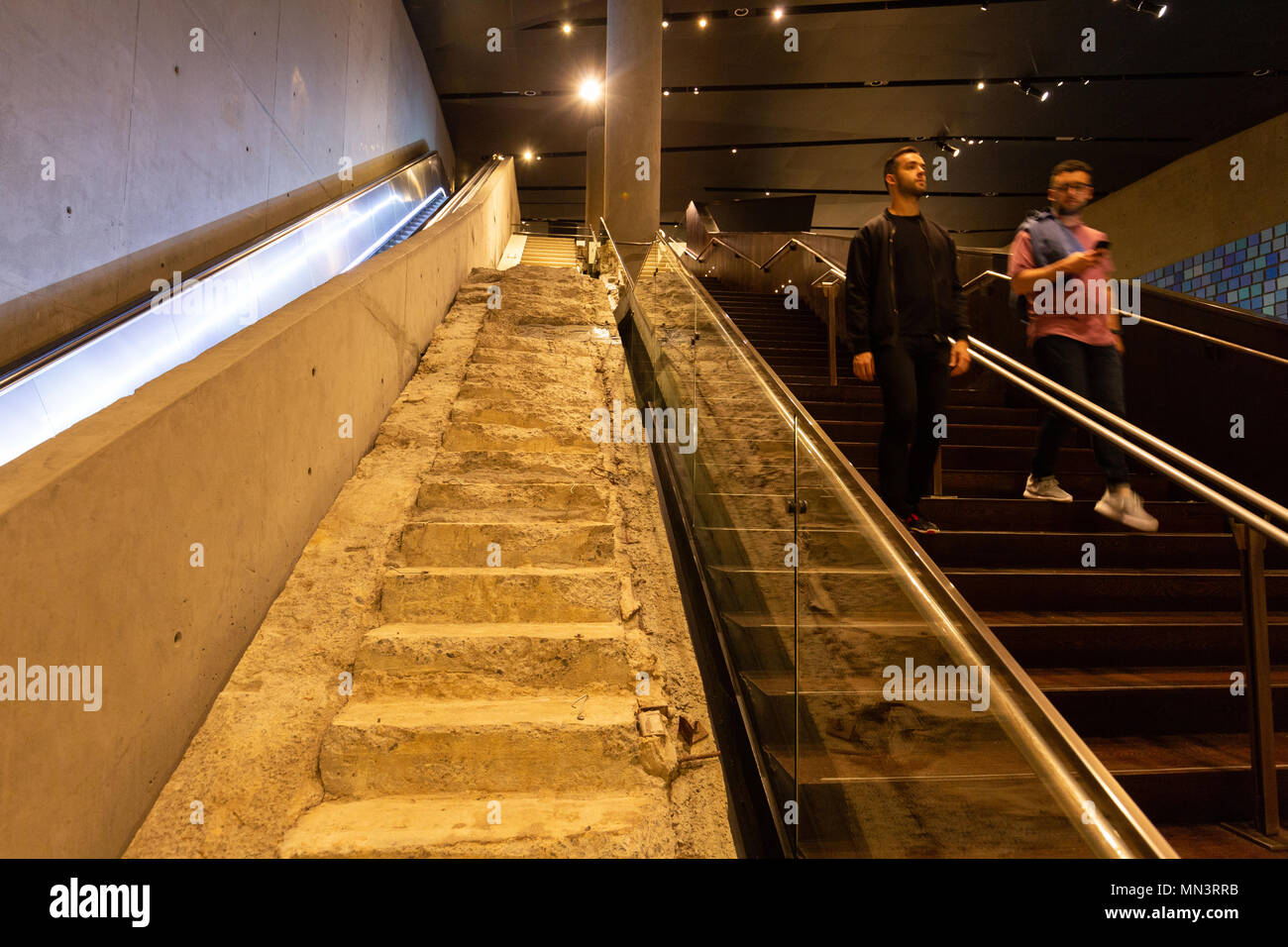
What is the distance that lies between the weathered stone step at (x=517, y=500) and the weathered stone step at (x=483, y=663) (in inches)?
29.5

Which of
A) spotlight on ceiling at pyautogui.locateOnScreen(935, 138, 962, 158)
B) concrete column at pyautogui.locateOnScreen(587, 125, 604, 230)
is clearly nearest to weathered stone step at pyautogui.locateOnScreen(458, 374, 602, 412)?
concrete column at pyautogui.locateOnScreen(587, 125, 604, 230)

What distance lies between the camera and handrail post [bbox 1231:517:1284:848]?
5.74 ft

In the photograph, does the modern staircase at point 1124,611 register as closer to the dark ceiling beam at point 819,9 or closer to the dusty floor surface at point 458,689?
the dusty floor surface at point 458,689

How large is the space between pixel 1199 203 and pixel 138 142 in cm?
1540

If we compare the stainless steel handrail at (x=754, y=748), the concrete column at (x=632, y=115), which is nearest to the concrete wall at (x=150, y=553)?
the stainless steel handrail at (x=754, y=748)

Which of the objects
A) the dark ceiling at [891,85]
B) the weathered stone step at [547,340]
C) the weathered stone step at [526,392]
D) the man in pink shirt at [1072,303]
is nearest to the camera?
the man in pink shirt at [1072,303]

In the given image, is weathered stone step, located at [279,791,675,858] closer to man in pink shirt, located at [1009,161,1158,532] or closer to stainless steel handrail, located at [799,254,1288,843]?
stainless steel handrail, located at [799,254,1288,843]

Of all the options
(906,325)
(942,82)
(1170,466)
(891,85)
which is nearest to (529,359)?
(906,325)

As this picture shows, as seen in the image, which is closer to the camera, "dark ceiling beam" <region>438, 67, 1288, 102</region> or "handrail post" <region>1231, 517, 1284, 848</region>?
"handrail post" <region>1231, 517, 1284, 848</region>

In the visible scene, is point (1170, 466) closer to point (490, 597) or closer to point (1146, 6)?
point (490, 597)

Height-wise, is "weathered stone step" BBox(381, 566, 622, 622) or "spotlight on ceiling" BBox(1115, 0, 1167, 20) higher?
"spotlight on ceiling" BBox(1115, 0, 1167, 20)

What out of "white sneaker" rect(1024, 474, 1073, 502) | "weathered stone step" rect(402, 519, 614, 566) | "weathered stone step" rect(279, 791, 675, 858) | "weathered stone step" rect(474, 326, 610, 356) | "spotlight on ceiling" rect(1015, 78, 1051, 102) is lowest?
"weathered stone step" rect(279, 791, 675, 858)

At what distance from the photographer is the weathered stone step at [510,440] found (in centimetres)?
344

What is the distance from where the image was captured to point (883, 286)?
108 inches
